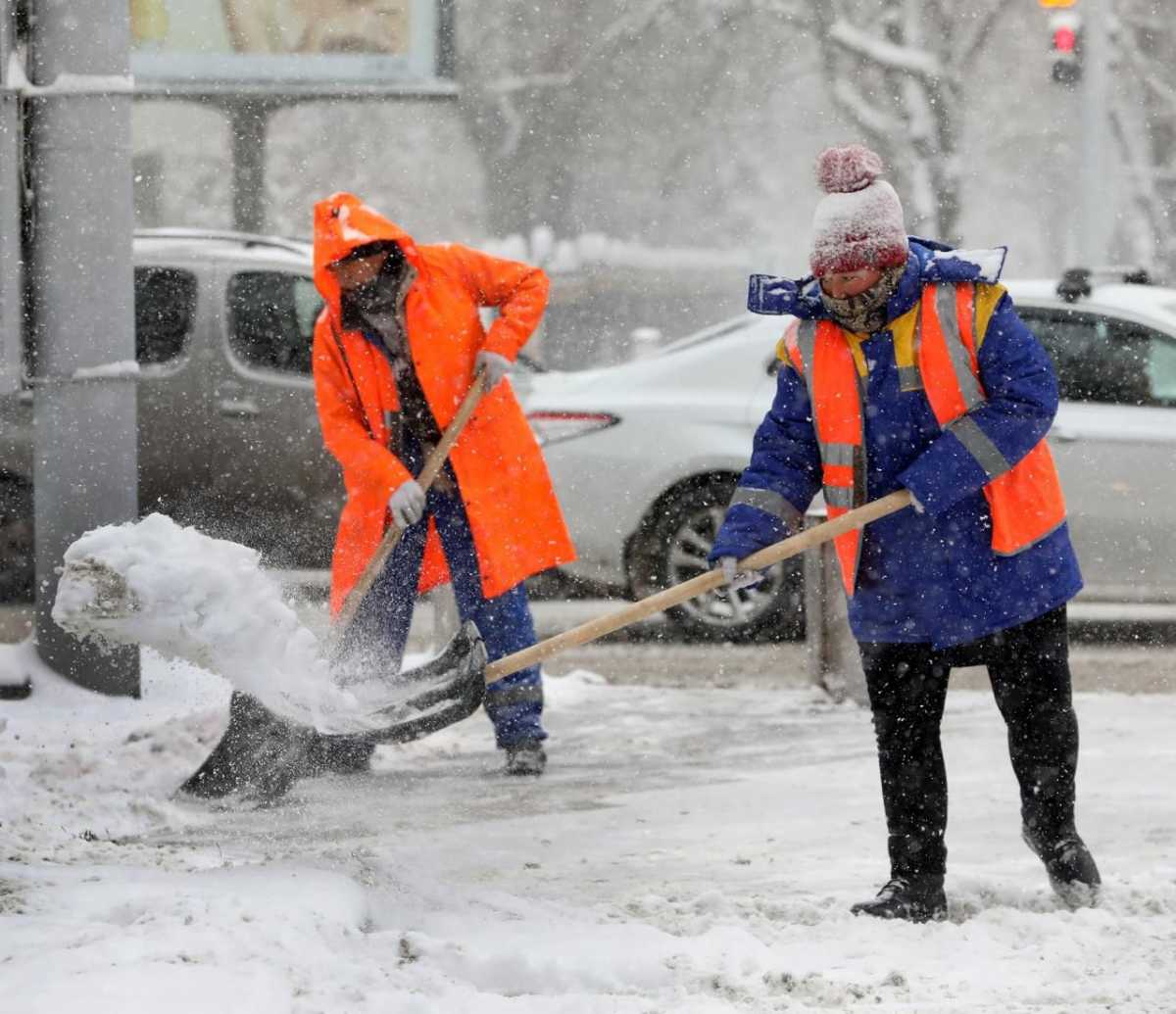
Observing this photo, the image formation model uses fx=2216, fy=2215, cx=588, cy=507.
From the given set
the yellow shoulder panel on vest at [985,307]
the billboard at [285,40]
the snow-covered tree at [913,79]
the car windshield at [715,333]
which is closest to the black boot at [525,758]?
the yellow shoulder panel on vest at [985,307]

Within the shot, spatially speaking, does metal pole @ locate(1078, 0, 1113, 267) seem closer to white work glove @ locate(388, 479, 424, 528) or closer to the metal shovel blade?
white work glove @ locate(388, 479, 424, 528)

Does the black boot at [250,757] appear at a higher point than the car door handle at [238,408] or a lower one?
lower

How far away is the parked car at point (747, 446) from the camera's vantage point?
8891 mm

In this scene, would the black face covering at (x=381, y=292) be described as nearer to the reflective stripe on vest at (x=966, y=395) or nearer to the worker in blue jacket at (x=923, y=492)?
the worker in blue jacket at (x=923, y=492)

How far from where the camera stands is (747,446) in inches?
370

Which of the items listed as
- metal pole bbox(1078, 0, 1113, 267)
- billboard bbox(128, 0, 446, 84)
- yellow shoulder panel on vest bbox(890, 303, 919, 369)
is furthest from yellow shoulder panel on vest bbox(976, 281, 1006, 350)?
metal pole bbox(1078, 0, 1113, 267)

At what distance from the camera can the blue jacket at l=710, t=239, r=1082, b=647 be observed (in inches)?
179

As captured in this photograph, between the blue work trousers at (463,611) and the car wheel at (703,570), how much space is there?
8.85 ft

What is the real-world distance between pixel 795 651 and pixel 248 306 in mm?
3237

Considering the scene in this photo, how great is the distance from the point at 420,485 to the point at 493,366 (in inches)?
16.0

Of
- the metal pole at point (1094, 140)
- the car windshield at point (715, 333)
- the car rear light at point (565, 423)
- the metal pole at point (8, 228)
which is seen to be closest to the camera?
the metal pole at point (8, 228)

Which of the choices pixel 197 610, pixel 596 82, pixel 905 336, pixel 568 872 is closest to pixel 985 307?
pixel 905 336

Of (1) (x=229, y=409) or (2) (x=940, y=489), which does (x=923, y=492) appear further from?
(1) (x=229, y=409)

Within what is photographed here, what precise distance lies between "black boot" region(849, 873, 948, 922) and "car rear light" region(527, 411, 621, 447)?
4.86m
